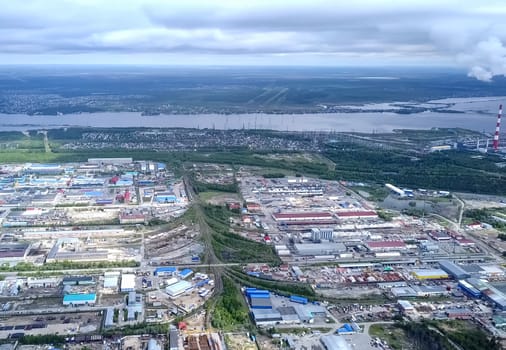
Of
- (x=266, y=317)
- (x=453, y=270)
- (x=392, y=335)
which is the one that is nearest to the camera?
(x=392, y=335)

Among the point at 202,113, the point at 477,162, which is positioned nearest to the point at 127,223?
the point at 477,162

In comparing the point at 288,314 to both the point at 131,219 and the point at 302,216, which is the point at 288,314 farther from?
the point at 131,219

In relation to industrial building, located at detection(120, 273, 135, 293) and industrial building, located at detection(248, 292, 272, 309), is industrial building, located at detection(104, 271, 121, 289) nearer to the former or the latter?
industrial building, located at detection(120, 273, 135, 293)

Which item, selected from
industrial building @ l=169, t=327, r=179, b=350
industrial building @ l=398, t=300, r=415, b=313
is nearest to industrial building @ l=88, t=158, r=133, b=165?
industrial building @ l=169, t=327, r=179, b=350

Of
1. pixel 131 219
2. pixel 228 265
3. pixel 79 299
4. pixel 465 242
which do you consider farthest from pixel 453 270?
pixel 131 219

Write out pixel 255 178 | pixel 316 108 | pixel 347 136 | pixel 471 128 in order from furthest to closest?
pixel 316 108 < pixel 471 128 < pixel 347 136 < pixel 255 178

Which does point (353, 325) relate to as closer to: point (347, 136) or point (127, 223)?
point (127, 223)
